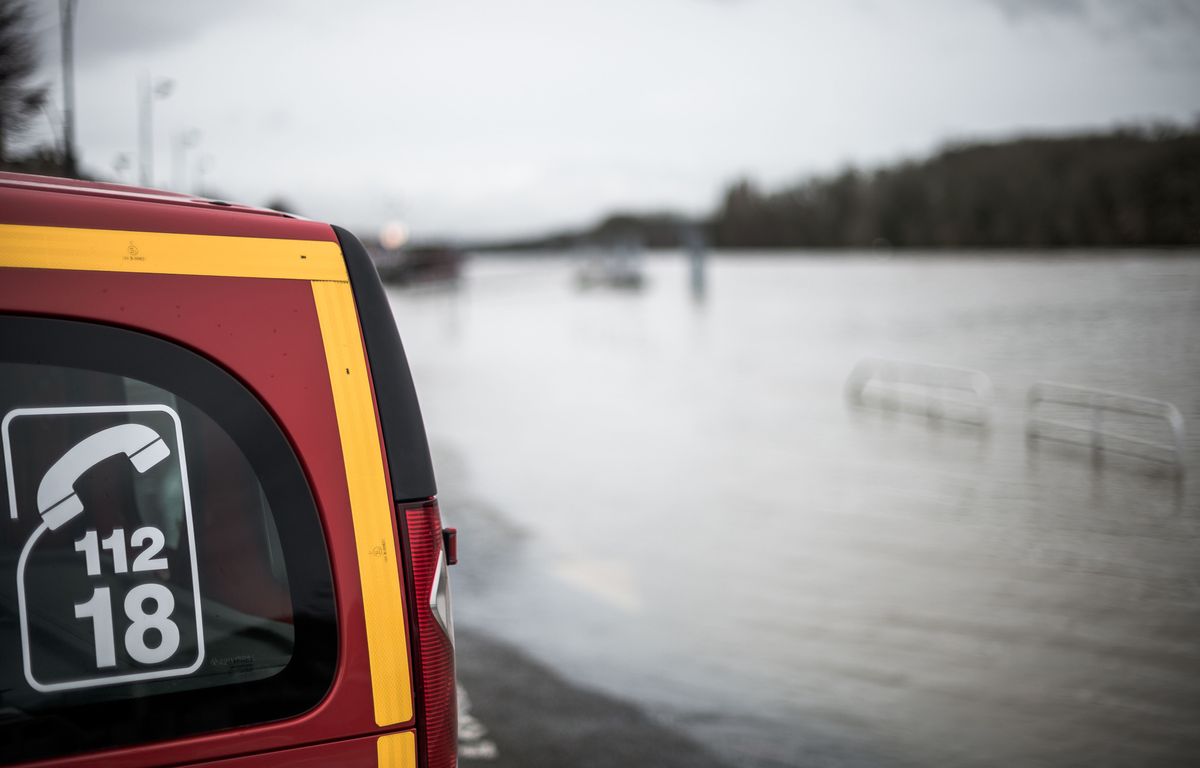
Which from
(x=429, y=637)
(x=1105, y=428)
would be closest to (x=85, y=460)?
(x=429, y=637)

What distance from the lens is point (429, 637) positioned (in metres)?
2.05

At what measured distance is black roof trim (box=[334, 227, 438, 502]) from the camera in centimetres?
203

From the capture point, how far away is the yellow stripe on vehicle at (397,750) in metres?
1.98

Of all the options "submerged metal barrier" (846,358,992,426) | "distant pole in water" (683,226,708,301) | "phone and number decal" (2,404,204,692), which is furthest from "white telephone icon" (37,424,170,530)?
"distant pole in water" (683,226,708,301)

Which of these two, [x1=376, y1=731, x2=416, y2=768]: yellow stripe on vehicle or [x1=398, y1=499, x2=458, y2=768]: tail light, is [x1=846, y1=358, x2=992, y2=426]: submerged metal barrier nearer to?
[x1=398, y1=499, x2=458, y2=768]: tail light

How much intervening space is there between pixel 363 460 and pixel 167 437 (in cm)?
37

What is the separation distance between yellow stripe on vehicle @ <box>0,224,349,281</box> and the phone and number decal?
10.3 inches

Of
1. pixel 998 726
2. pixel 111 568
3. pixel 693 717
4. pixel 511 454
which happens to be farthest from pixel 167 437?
pixel 511 454

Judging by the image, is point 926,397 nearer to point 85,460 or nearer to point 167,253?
point 167,253

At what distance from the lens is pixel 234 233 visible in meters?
1.92

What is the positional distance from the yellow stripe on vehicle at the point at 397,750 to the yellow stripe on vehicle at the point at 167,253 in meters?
0.94

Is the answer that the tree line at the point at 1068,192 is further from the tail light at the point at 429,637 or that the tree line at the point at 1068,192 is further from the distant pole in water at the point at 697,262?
the tail light at the point at 429,637

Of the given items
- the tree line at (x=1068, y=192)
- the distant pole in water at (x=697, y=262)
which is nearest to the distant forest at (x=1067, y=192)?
the tree line at (x=1068, y=192)

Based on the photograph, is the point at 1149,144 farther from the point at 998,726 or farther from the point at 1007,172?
the point at 998,726
